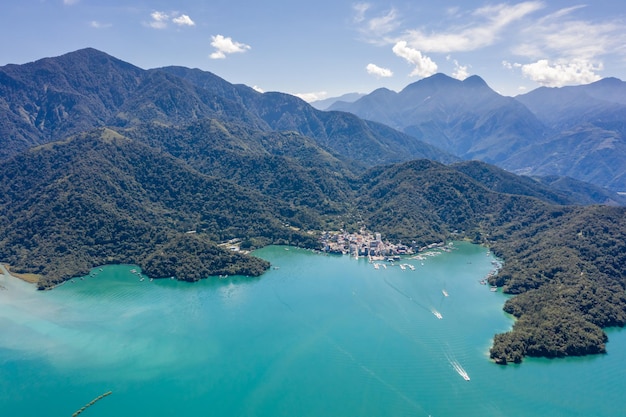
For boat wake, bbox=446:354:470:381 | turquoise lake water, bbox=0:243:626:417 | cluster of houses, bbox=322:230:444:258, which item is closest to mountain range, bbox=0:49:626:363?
cluster of houses, bbox=322:230:444:258

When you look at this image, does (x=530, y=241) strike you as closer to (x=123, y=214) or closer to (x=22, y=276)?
(x=123, y=214)

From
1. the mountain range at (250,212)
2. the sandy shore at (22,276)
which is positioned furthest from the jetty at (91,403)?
→ the sandy shore at (22,276)

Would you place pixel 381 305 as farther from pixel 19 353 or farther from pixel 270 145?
pixel 270 145

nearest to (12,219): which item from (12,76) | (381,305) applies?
(381,305)

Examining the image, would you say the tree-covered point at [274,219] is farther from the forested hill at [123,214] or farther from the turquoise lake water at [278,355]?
the turquoise lake water at [278,355]

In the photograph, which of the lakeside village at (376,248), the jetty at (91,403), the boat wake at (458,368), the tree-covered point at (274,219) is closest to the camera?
the jetty at (91,403)

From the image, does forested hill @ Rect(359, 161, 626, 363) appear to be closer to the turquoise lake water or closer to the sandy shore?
the turquoise lake water
